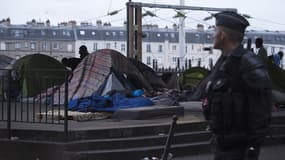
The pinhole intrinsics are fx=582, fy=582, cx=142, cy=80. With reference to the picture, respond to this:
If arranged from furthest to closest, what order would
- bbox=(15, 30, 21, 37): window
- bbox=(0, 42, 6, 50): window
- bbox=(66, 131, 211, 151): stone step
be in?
bbox=(15, 30, 21, 37): window < bbox=(0, 42, 6, 50): window < bbox=(66, 131, 211, 151): stone step

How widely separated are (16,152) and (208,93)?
6001mm

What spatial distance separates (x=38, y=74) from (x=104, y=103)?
1575 millimetres

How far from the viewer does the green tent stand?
Answer: 413 inches

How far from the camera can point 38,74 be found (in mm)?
11648

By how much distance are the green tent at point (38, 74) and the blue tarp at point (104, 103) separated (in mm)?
737

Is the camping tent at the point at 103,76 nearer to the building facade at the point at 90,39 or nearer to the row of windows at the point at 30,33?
the building facade at the point at 90,39

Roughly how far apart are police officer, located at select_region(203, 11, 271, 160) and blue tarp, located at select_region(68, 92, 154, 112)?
7.83m

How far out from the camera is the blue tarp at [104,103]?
12227mm

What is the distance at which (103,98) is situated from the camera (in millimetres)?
12484

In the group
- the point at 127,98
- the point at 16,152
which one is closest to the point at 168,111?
the point at 127,98

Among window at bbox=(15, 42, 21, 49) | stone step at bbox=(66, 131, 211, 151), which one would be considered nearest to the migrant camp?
stone step at bbox=(66, 131, 211, 151)

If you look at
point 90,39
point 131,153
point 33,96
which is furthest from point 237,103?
point 90,39

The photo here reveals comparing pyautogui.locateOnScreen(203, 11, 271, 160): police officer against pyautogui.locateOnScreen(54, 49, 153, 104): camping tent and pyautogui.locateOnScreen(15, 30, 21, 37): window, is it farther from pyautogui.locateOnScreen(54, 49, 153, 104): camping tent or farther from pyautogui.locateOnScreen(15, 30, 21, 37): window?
pyautogui.locateOnScreen(15, 30, 21, 37): window

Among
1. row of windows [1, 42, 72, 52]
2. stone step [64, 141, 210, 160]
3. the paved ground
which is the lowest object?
row of windows [1, 42, 72, 52]
